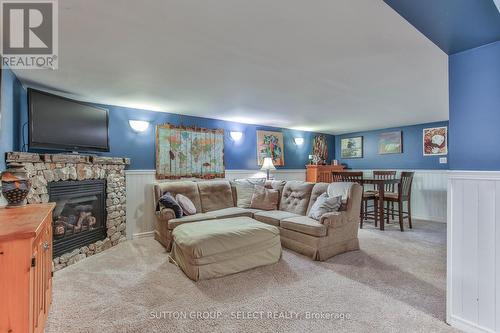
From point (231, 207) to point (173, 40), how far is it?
2.92 meters

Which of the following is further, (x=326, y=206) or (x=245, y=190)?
(x=245, y=190)

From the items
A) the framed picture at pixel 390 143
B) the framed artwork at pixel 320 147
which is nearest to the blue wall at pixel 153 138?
the framed artwork at pixel 320 147

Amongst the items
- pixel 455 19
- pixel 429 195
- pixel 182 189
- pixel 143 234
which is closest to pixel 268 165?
pixel 182 189

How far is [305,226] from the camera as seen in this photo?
119 inches

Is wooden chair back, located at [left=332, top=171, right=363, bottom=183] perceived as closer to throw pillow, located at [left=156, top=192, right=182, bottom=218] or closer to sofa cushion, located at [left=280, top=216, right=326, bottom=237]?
sofa cushion, located at [left=280, top=216, right=326, bottom=237]

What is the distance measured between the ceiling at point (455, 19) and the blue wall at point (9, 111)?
3079mm

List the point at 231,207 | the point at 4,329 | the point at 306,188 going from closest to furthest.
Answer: the point at 4,329
the point at 306,188
the point at 231,207

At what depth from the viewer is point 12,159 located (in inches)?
89.5

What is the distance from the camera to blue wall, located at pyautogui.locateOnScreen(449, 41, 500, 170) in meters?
1.56

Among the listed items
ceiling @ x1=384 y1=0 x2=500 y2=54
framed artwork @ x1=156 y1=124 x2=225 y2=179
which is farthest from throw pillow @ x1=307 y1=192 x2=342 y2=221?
framed artwork @ x1=156 y1=124 x2=225 y2=179

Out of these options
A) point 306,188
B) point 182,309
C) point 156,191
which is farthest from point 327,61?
point 156,191

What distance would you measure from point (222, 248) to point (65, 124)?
2462 millimetres

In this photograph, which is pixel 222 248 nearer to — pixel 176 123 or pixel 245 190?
pixel 245 190

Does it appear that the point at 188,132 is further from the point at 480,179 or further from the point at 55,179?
the point at 480,179
